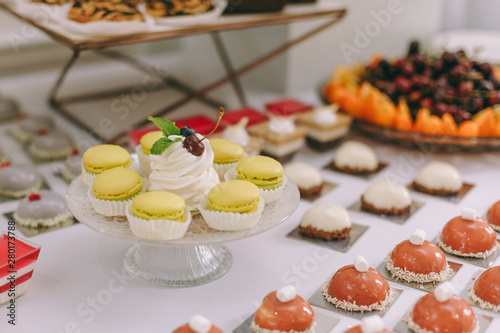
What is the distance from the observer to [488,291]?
52.4 inches

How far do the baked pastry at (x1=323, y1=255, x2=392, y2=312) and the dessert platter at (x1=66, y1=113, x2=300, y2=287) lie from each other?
204 mm

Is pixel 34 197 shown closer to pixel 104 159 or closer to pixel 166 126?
pixel 104 159

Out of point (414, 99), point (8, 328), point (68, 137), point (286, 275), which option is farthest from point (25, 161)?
point (414, 99)

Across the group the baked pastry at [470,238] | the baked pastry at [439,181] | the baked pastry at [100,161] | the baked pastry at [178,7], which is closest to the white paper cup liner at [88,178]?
the baked pastry at [100,161]

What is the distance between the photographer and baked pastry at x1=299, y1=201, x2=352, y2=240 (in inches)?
63.7

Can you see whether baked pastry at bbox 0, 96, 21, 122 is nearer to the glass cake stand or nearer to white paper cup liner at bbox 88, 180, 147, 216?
the glass cake stand

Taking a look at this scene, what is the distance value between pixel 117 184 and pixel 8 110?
1.42m

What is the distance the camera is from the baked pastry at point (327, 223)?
1.62m

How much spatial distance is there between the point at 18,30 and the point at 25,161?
1.22 metres

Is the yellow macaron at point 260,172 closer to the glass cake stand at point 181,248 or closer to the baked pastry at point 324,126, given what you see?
the glass cake stand at point 181,248

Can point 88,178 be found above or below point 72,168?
above

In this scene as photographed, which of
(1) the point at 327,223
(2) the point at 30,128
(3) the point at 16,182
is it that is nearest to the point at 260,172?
(1) the point at 327,223

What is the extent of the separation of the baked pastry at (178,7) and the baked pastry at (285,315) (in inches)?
44.2

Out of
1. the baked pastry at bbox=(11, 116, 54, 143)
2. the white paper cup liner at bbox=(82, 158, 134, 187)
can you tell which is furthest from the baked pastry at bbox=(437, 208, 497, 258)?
the baked pastry at bbox=(11, 116, 54, 143)
